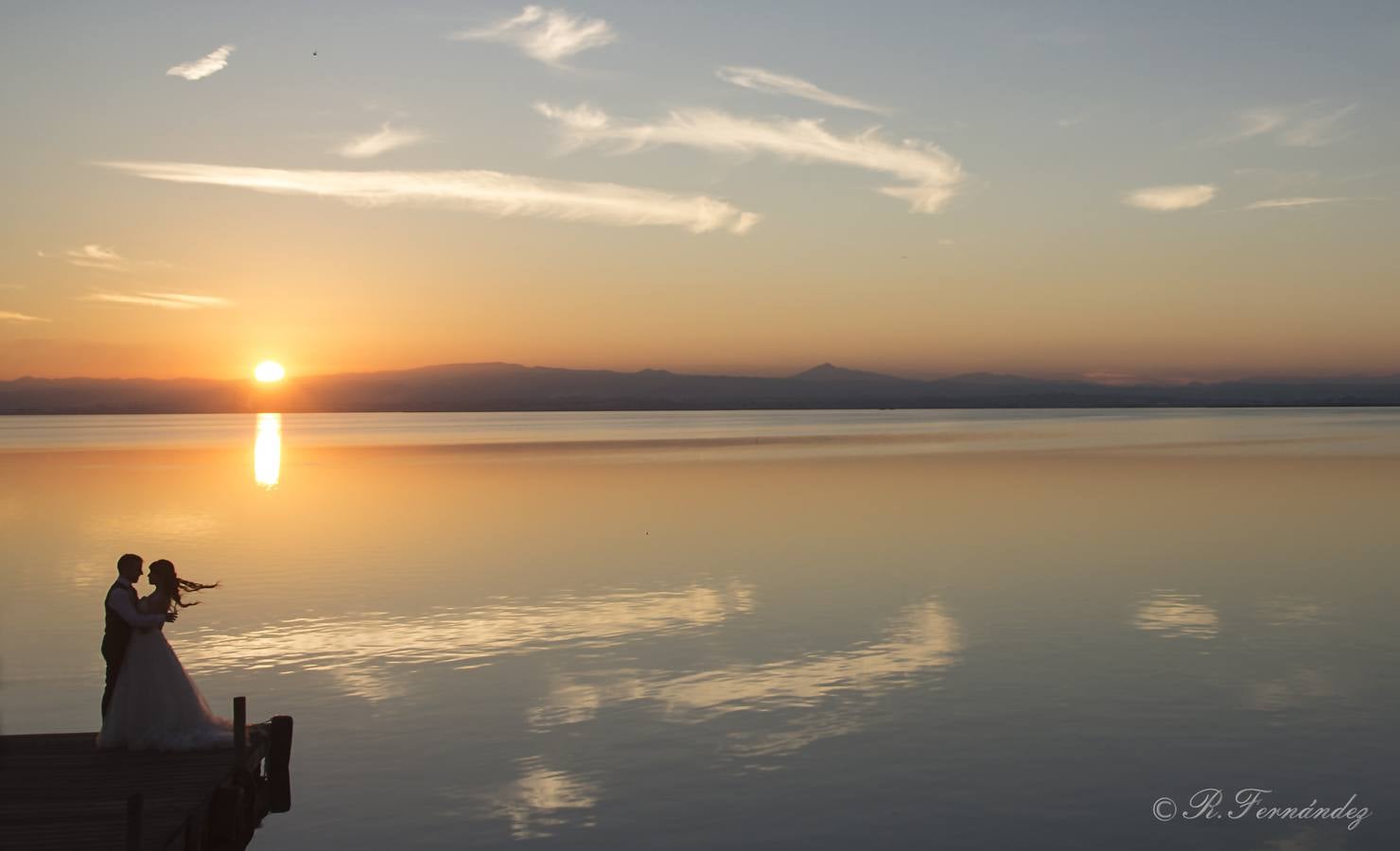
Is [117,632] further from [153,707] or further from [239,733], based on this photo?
[239,733]

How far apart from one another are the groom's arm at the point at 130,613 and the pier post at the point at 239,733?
4.85 ft

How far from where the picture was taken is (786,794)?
17.1m

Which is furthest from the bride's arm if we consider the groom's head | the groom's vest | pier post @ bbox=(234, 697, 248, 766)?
pier post @ bbox=(234, 697, 248, 766)

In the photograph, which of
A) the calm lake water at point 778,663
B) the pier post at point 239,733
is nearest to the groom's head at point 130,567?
the pier post at point 239,733

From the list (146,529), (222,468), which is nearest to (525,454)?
(222,468)

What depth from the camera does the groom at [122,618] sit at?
650 inches

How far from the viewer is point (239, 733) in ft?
53.7

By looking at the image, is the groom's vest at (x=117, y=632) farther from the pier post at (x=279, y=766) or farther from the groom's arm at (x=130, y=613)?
the pier post at (x=279, y=766)

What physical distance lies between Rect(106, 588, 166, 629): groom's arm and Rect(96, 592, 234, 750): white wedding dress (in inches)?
4.9

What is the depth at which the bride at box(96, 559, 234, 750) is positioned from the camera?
54.5 ft

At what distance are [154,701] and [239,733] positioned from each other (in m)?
1.42

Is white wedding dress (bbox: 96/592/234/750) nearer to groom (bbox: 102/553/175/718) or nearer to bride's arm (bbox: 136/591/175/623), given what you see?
bride's arm (bbox: 136/591/175/623)

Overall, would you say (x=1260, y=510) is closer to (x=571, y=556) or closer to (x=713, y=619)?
(x=571, y=556)

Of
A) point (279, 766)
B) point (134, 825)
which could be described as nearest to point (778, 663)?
point (279, 766)
